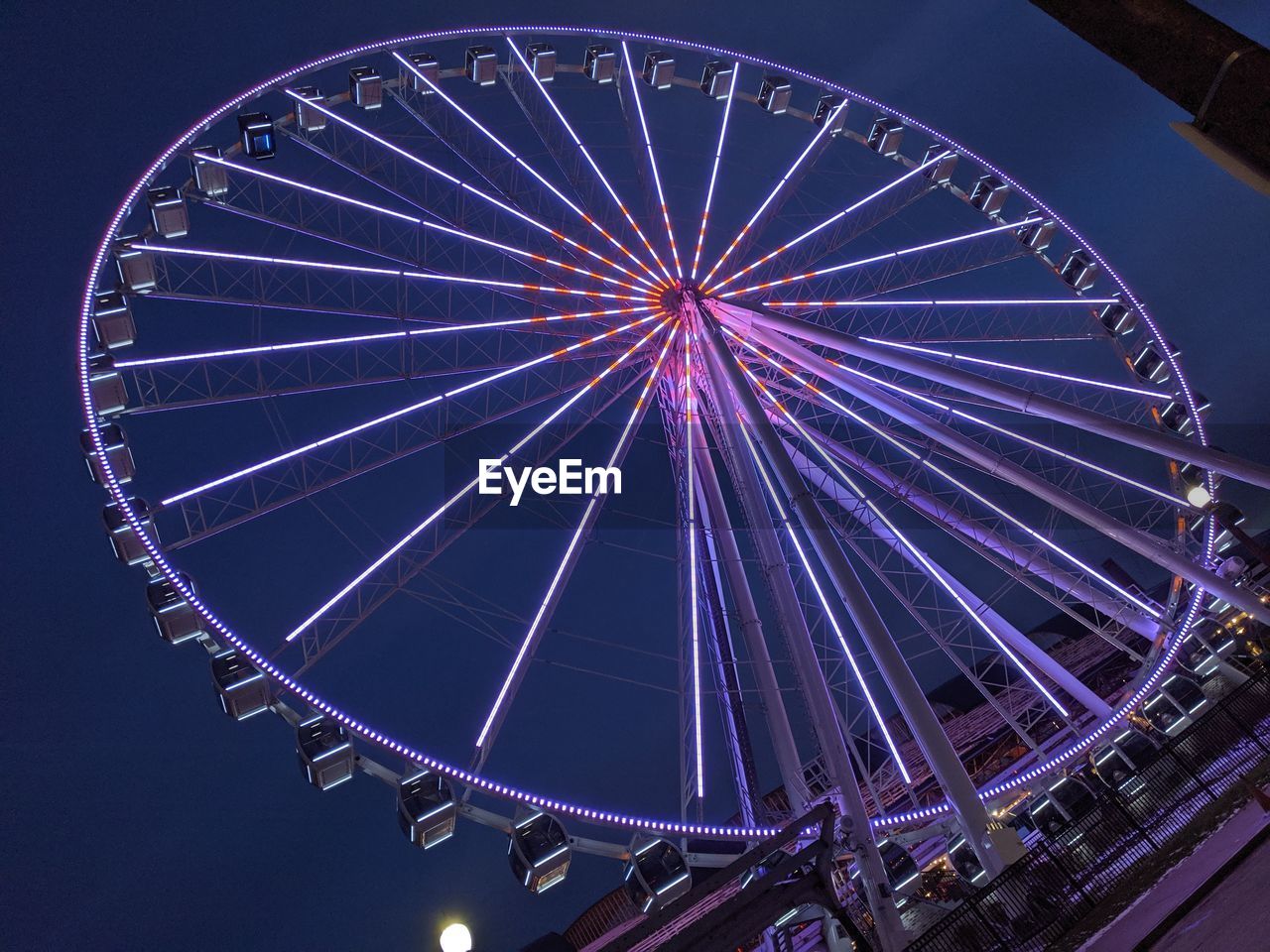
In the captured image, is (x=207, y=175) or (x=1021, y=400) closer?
(x=1021, y=400)

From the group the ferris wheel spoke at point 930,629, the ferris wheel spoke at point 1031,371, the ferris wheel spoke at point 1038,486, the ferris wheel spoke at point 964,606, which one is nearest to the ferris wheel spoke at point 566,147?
the ferris wheel spoke at point 964,606

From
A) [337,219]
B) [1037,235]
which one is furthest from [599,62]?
[1037,235]

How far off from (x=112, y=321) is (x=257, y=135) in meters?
4.62

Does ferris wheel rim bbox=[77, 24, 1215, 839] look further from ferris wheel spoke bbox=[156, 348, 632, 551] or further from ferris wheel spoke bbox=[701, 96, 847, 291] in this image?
ferris wheel spoke bbox=[701, 96, 847, 291]

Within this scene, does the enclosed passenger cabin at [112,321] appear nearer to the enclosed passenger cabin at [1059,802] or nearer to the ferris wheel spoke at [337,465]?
the ferris wheel spoke at [337,465]

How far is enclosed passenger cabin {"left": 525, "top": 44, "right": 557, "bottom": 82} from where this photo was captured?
738 inches

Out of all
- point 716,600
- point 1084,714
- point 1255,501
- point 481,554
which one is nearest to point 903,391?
point 716,600

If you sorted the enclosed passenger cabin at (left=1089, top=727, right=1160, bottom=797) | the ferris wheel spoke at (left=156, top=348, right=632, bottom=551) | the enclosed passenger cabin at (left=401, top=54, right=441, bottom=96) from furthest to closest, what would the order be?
the enclosed passenger cabin at (left=401, top=54, right=441, bottom=96) → the enclosed passenger cabin at (left=1089, top=727, right=1160, bottom=797) → the ferris wheel spoke at (left=156, top=348, right=632, bottom=551)

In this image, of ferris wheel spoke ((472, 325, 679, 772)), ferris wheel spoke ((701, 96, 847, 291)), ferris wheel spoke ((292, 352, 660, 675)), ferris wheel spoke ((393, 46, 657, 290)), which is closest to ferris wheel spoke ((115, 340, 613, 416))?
ferris wheel spoke ((292, 352, 660, 675))

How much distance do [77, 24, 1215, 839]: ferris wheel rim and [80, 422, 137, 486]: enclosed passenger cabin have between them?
0.09 m

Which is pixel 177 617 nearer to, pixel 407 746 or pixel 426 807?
pixel 407 746

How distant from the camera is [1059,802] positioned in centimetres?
1308

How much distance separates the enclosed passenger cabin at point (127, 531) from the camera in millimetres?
12648

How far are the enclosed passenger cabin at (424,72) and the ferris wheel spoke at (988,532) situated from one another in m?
7.90
